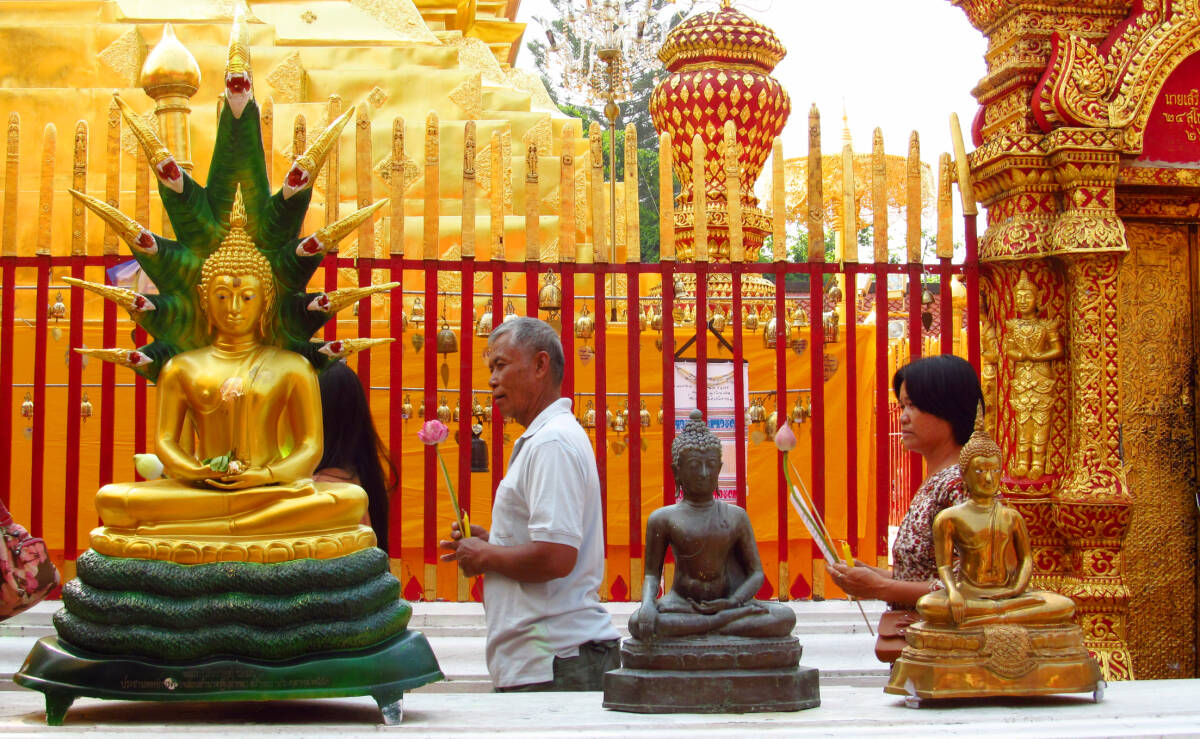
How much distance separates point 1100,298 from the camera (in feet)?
19.6

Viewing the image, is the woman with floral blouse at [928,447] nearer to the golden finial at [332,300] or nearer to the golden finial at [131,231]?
the golden finial at [332,300]

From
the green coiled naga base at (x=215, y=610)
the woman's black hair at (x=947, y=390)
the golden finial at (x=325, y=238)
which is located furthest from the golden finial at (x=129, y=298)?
the woman's black hair at (x=947, y=390)

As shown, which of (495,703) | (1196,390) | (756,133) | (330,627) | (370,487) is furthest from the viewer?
(756,133)

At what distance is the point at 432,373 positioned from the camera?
611 centimetres

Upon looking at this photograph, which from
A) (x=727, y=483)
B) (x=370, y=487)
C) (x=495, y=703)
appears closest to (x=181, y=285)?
(x=370, y=487)

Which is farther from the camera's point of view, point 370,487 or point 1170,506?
point 1170,506

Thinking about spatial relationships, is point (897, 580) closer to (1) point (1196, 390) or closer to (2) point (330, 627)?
(2) point (330, 627)

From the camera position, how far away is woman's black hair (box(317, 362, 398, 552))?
4309 millimetres

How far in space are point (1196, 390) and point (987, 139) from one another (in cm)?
153

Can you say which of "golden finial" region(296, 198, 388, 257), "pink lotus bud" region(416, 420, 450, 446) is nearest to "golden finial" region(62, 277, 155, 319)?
"golden finial" region(296, 198, 388, 257)

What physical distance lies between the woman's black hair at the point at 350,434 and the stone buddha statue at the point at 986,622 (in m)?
1.74

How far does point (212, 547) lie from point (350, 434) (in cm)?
94

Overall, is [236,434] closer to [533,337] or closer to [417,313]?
[533,337]

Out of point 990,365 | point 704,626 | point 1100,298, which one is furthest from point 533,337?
point 1100,298
